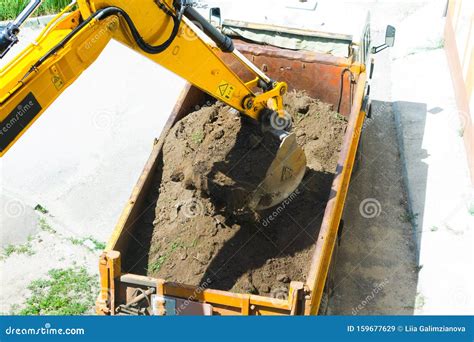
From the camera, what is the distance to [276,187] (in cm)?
847

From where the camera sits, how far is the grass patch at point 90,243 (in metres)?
9.94

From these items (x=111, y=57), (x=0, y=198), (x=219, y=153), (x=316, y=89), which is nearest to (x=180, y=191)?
(x=219, y=153)

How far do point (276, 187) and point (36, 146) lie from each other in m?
4.72

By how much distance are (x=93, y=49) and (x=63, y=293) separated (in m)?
3.88

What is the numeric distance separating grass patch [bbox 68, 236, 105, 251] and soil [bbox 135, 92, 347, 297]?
1642 millimetres

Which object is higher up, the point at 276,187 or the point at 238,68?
the point at 238,68

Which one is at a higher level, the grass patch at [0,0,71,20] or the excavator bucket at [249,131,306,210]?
the grass patch at [0,0,71,20]

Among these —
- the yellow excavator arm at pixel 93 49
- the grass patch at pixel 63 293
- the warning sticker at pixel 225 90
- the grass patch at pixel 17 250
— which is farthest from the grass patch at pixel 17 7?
the yellow excavator arm at pixel 93 49

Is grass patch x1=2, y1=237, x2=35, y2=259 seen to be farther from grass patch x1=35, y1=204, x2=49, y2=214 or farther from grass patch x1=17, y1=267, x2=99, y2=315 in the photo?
grass patch x1=35, y1=204, x2=49, y2=214

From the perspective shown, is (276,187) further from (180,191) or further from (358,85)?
(358,85)

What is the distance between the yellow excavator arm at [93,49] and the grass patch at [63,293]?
3.01 metres

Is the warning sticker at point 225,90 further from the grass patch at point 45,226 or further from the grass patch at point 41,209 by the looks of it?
the grass patch at point 41,209

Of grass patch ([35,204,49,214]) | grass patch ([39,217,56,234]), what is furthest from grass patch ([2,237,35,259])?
grass patch ([35,204,49,214])

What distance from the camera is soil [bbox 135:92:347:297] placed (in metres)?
8.10
